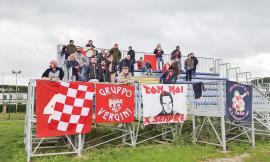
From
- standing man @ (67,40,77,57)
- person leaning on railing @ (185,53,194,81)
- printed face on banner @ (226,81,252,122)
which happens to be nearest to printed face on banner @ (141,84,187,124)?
printed face on banner @ (226,81,252,122)

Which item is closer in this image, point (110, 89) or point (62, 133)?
point (62, 133)

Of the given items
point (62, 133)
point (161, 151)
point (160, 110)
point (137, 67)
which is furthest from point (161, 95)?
point (137, 67)

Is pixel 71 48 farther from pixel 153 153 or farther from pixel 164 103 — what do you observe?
pixel 153 153

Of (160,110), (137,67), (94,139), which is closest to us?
(160,110)

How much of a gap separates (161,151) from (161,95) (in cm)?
210

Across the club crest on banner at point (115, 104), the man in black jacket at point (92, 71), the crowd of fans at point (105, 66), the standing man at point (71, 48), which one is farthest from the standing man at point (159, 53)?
the club crest on banner at point (115, 104)

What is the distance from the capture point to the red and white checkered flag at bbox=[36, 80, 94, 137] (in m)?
11.0

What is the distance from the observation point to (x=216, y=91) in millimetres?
13867

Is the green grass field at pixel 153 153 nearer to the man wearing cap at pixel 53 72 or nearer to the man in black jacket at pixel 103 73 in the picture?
the man wearing cap at pixel 53 72

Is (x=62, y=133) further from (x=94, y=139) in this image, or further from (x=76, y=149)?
(x=94, y=139)

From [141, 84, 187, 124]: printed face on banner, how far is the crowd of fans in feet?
3.04

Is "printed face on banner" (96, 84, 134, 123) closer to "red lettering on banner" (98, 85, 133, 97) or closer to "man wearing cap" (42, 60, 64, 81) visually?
"red lettering on banner" (98, 85, 133, 97)

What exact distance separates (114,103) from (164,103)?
2085 millimetres

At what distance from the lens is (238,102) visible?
13477 millimetres
